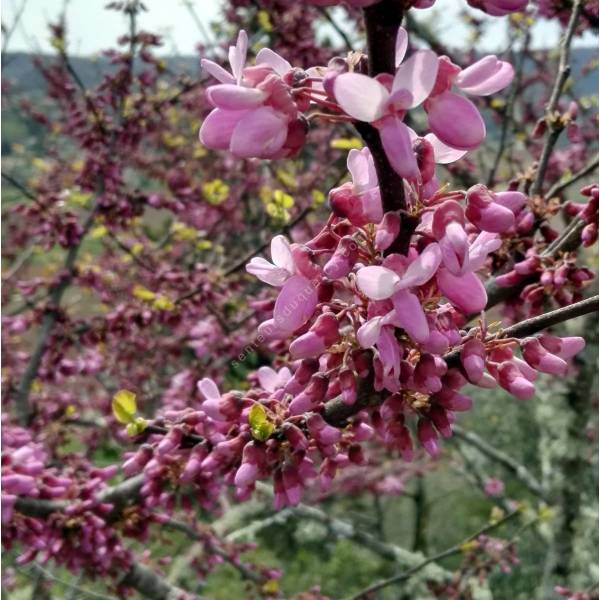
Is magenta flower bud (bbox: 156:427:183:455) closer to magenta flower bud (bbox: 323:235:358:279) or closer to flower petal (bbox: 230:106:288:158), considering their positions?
magenta flower bud (bbox: 323:235:358:279)

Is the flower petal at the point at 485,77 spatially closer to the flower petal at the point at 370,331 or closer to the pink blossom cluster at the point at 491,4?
the pink blossom cluster at the point at 491,4

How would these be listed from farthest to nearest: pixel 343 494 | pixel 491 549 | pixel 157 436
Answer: pixel 343 494 < pixel 491 549 < pixel 157 436

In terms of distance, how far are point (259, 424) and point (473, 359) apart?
0.44 meters

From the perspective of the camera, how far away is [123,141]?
4094 mm

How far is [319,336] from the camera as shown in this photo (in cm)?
107

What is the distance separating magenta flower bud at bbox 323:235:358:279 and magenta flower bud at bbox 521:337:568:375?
0.40 m

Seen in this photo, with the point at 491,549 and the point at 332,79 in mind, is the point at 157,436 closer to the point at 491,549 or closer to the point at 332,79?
the point at 332,79

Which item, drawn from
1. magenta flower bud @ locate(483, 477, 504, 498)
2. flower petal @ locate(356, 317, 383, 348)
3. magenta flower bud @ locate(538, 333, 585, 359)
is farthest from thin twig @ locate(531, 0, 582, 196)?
magenta flower bud @ locate(483, 477, 504, 498)

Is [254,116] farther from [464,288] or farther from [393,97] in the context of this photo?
[464,288]

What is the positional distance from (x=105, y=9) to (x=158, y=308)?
2.15 m

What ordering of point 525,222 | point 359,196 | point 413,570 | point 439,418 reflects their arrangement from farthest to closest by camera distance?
point 413,570, point 525,222, point 439,418, point 359,196

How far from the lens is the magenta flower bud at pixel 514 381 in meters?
1.08

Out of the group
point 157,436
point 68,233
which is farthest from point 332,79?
point 68,233

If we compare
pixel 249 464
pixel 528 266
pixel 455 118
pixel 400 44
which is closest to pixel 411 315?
pixel 455 118
